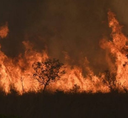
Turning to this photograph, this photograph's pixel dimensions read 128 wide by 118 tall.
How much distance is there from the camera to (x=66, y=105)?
309 feet

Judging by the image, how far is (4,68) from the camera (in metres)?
97.8

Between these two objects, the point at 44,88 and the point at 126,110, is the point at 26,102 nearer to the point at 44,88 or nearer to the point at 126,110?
the point at 44,88

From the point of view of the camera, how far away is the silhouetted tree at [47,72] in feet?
300

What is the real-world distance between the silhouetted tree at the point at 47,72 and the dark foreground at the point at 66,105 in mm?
5552

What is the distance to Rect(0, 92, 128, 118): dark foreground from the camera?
8819cm

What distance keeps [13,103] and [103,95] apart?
29.8 m

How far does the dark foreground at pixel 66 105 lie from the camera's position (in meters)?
88.2

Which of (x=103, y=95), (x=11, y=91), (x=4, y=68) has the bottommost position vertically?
(x=103, y=95)

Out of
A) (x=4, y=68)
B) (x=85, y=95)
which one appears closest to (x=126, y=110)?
(x=85, y=95)

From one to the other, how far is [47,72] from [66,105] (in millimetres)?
12207

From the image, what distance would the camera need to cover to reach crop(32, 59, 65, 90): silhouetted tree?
300ft

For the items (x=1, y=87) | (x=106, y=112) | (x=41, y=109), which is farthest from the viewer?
(x=1, y=87)

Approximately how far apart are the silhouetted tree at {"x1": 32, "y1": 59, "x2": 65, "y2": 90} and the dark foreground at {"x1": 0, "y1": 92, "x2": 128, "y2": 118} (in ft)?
18.2

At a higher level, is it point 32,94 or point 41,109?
point 32,94
